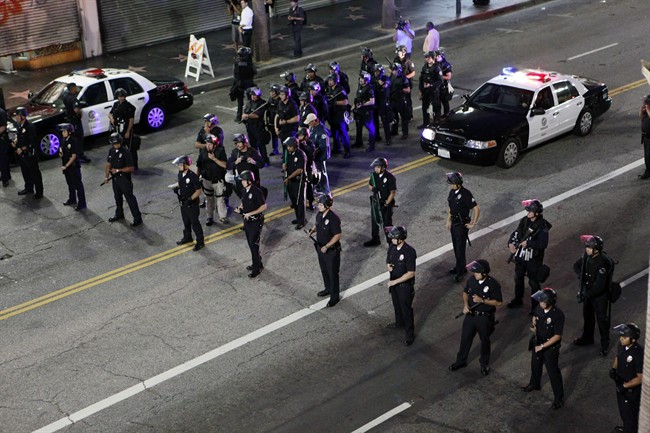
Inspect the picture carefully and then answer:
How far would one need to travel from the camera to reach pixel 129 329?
14.8 m

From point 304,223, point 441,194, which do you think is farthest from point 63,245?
point 441,194

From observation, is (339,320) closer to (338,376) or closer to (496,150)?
(338,376)

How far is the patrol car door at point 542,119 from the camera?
20.7m

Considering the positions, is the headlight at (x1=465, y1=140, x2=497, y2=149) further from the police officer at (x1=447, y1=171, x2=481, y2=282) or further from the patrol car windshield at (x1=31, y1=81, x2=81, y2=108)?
the patrol car windshield at (x1=31, y1=81, x2=81, y2=108)

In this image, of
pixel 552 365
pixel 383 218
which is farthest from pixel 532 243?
pixel 383 218

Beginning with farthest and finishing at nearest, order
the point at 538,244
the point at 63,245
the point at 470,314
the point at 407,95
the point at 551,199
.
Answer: the point at 407,95, the point at 551,199, the point at 63,245, the point at 538,244, the point at 470,314

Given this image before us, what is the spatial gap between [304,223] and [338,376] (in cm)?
525

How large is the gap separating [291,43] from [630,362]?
2100cm

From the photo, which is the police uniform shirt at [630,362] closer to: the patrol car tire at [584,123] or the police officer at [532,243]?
the police officer at [532,243]

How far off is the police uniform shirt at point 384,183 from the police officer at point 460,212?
124 centimetres

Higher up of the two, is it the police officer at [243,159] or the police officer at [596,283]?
the police officer at [243,159]

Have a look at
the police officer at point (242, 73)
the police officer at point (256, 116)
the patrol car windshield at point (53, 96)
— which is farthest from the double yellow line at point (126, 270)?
the patrol car windshield at point (53, 96)

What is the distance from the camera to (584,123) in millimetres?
21859

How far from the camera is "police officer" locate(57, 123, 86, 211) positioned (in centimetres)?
1875
